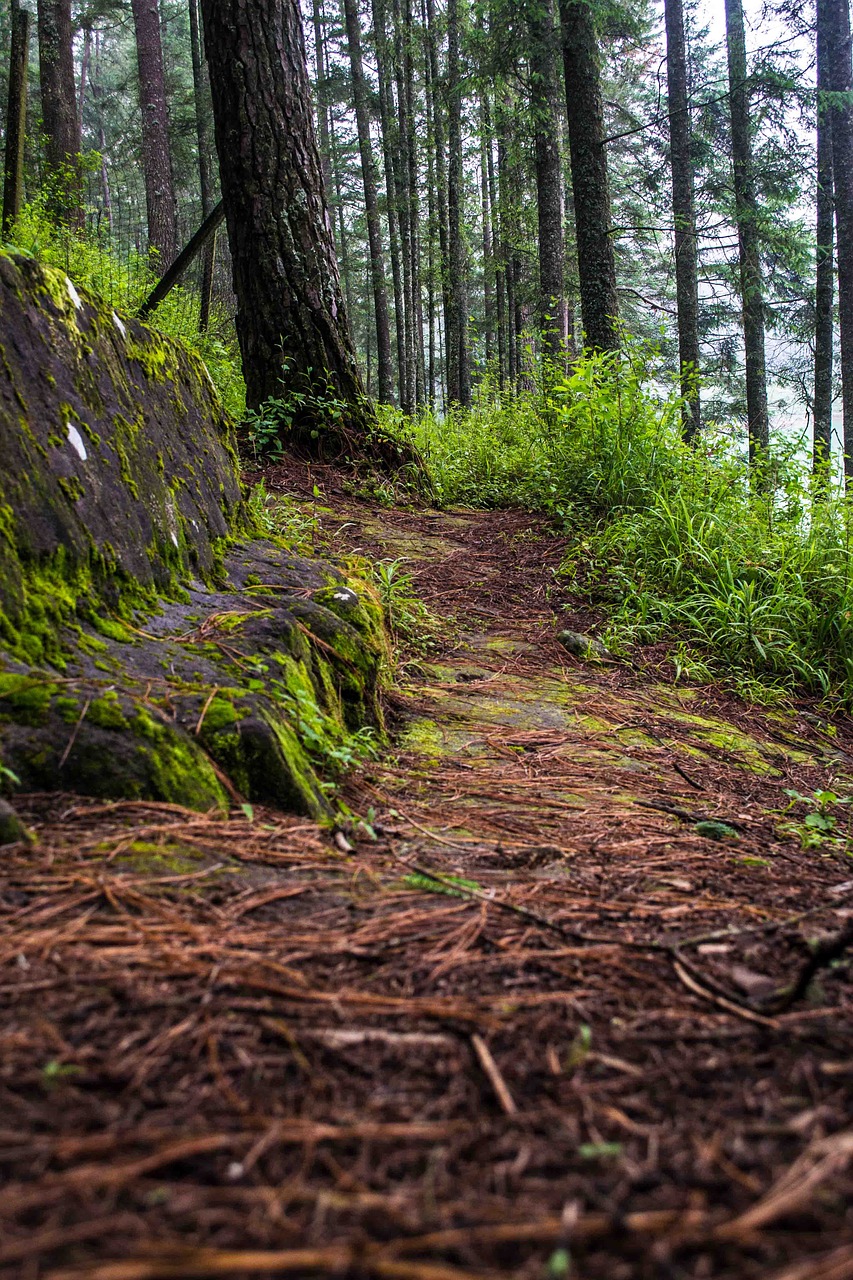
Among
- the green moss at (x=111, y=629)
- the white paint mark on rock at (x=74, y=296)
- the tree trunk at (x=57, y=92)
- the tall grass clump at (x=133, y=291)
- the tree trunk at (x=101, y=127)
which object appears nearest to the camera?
the green moss at (x=111, y=629)

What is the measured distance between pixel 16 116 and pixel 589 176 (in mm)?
5010

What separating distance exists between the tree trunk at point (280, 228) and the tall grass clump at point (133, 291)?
66cm

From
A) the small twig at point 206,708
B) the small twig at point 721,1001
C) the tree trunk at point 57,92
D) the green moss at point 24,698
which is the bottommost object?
the small twig at point 721,1001

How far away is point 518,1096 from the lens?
3.08 ft

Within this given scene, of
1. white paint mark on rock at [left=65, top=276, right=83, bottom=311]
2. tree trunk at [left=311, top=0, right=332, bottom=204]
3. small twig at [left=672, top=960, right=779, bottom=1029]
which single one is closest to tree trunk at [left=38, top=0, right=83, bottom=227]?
white paint mark on rock at [left=65, top=276, right=83, bottom=311]

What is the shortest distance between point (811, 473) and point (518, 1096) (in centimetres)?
512

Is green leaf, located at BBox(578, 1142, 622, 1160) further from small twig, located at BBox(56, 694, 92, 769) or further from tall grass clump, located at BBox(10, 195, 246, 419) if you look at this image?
tall grass clump, located at BBox(10, 195, 246, 419)

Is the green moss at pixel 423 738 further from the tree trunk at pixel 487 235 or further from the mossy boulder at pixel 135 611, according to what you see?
the tree trunk at pixel 487 235

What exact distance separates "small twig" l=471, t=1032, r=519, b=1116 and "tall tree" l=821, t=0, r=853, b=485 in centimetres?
1213

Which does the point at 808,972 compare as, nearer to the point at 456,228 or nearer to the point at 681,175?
the point at 681,175

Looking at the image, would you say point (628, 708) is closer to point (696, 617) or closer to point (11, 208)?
point (696, 617)

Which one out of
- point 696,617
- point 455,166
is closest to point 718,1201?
point 696,617

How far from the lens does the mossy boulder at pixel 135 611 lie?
5.72 ft

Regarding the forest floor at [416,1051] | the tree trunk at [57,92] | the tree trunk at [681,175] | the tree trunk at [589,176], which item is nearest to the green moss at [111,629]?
the forest floor at [416,1051]
